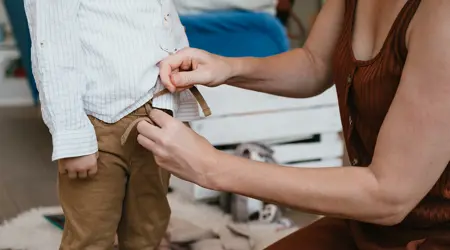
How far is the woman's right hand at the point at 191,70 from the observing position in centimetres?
107

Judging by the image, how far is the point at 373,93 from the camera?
95 centimetres

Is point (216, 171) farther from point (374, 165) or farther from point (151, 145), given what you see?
point (374, 165)

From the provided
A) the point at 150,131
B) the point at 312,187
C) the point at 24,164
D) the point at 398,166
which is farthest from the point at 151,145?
the point at 24,164

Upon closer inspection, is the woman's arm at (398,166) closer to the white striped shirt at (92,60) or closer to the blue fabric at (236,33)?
the white striped shirt at (92,60)

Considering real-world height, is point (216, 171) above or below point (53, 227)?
above

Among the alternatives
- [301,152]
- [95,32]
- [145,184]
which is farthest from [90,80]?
[301,152]

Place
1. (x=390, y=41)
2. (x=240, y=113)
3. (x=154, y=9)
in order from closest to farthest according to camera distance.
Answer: (x=390, y=41) < (x=154, y=9) < (x=240, y=113)

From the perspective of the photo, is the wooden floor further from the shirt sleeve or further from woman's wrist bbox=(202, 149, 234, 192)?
woman's wrist bbox=(202, 149, 234, 192)

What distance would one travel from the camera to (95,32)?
1091mm

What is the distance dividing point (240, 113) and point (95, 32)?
842mm

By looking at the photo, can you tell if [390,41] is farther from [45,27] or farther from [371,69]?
[45,27]

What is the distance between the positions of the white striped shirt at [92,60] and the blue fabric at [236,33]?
71 cm

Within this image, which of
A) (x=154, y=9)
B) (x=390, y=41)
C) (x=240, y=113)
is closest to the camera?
(x=390, y=41)

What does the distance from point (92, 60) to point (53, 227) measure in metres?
0.79
